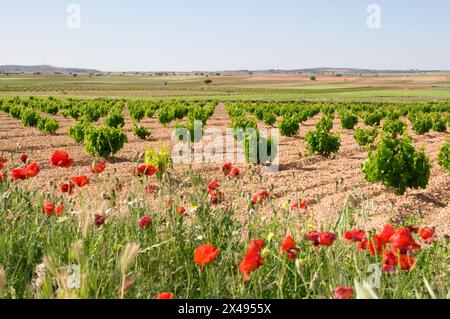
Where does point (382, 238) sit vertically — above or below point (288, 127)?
above

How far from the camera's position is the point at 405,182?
35.3ft

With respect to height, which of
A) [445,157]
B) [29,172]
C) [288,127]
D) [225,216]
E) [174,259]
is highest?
[29,172]

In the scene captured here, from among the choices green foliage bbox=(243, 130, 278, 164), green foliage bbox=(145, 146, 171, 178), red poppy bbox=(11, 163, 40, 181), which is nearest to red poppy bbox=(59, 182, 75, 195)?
red poppy bbox=(11, 163, 40, 181)

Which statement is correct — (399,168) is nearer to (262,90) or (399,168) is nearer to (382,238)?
(382,238)

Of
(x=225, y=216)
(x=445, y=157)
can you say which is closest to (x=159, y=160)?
(x=445, y=157)

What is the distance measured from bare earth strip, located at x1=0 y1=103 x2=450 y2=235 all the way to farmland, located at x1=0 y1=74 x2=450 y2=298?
0.18 feet

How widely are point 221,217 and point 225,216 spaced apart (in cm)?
20

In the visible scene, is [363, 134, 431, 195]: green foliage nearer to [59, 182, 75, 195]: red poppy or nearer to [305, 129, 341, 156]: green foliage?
[305, 129, 341, 156]: green foliage

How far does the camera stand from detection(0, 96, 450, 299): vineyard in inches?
123

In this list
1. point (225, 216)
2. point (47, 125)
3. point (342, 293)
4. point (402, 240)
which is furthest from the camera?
point (47, 125)

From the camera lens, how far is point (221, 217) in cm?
452

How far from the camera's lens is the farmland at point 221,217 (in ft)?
10.4
